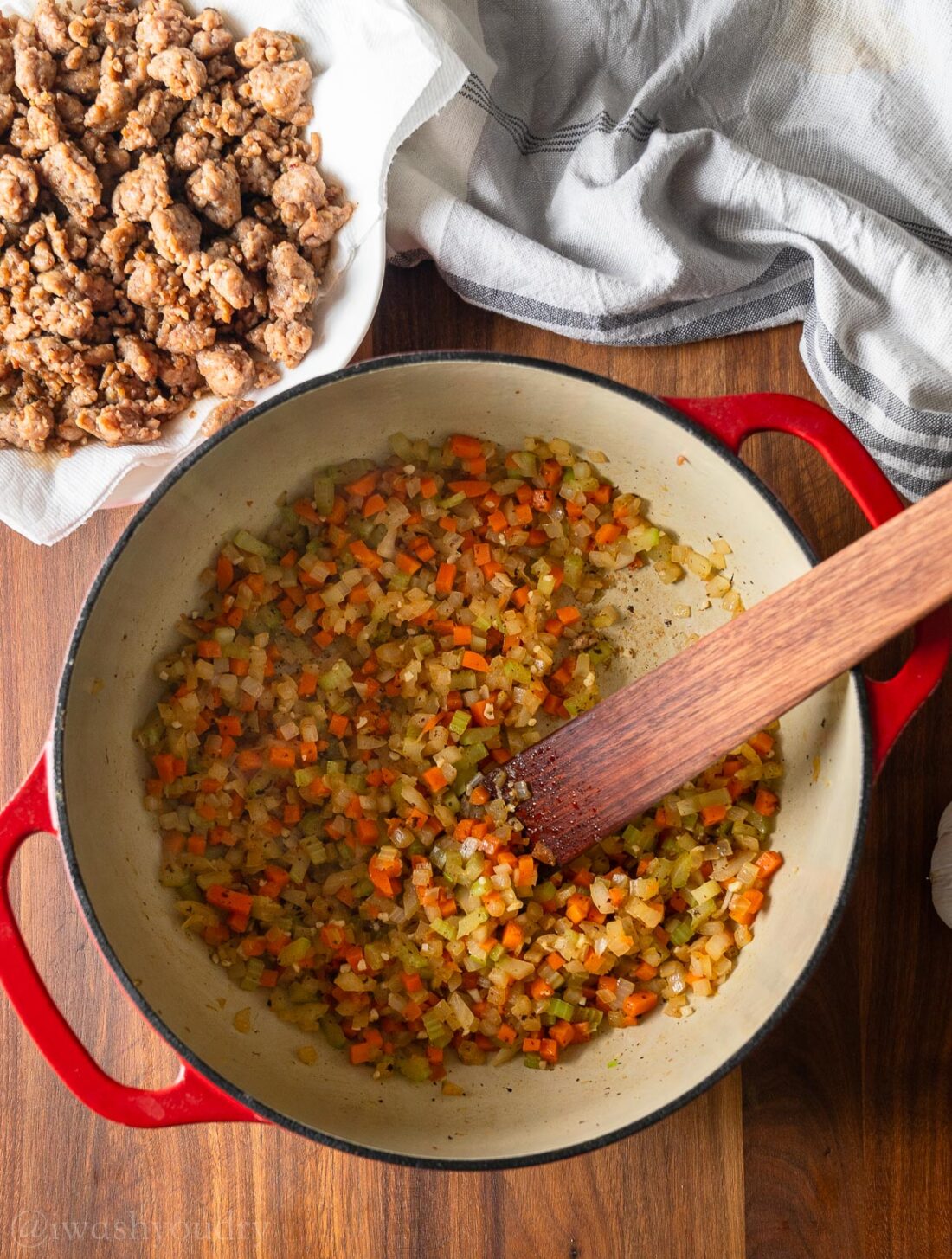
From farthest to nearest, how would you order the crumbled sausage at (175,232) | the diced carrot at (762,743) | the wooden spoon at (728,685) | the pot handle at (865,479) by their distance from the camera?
the diced carrot at (762,743) < the crumbled sausage at (175,232) < the pot handle at (865,479) < the wooden spoon at (728,685)

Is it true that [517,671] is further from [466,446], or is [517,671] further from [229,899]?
[229,899]

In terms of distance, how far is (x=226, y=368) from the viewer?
1311mm

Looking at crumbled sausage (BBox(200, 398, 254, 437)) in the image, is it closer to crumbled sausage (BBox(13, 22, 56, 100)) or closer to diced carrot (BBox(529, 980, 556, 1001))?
crumbled sausage (BBox(13, 22, 56, 100))

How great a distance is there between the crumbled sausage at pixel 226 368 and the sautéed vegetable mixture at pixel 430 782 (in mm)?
175

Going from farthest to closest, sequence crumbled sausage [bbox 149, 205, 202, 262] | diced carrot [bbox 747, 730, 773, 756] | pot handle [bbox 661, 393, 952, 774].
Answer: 1. diced carrot [bbox 747, 730, 773, 756]
2. crumbled sausage [bbox 149, 205, 202, 262]
3. pot handle [bbox 661, 393, 952, 774]

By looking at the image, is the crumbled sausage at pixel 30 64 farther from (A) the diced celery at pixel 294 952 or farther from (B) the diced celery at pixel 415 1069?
(B) the diced celery at pixel 415 1069

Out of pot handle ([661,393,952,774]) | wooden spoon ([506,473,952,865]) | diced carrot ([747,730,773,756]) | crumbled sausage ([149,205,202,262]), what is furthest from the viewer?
diced carrot ([747,730,773,756])

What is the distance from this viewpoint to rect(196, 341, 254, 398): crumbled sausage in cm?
131

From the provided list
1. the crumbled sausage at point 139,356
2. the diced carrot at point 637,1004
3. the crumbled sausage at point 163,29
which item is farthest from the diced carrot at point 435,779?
the crumbled sausage at point 163,29

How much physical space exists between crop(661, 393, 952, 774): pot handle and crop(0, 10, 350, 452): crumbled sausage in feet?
1.77

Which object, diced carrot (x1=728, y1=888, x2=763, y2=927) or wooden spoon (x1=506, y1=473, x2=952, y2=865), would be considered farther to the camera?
diced carrot (x1=728, y1=888, x2=763, y2=927)

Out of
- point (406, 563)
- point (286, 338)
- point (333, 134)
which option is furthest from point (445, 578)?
point (333, 134)

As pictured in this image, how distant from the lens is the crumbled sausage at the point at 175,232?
1.28m

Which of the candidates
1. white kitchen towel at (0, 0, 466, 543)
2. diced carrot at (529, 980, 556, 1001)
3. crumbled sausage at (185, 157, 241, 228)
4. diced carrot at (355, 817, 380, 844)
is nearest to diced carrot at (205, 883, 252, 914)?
diced carrot at (355, 817, 380, 844)
